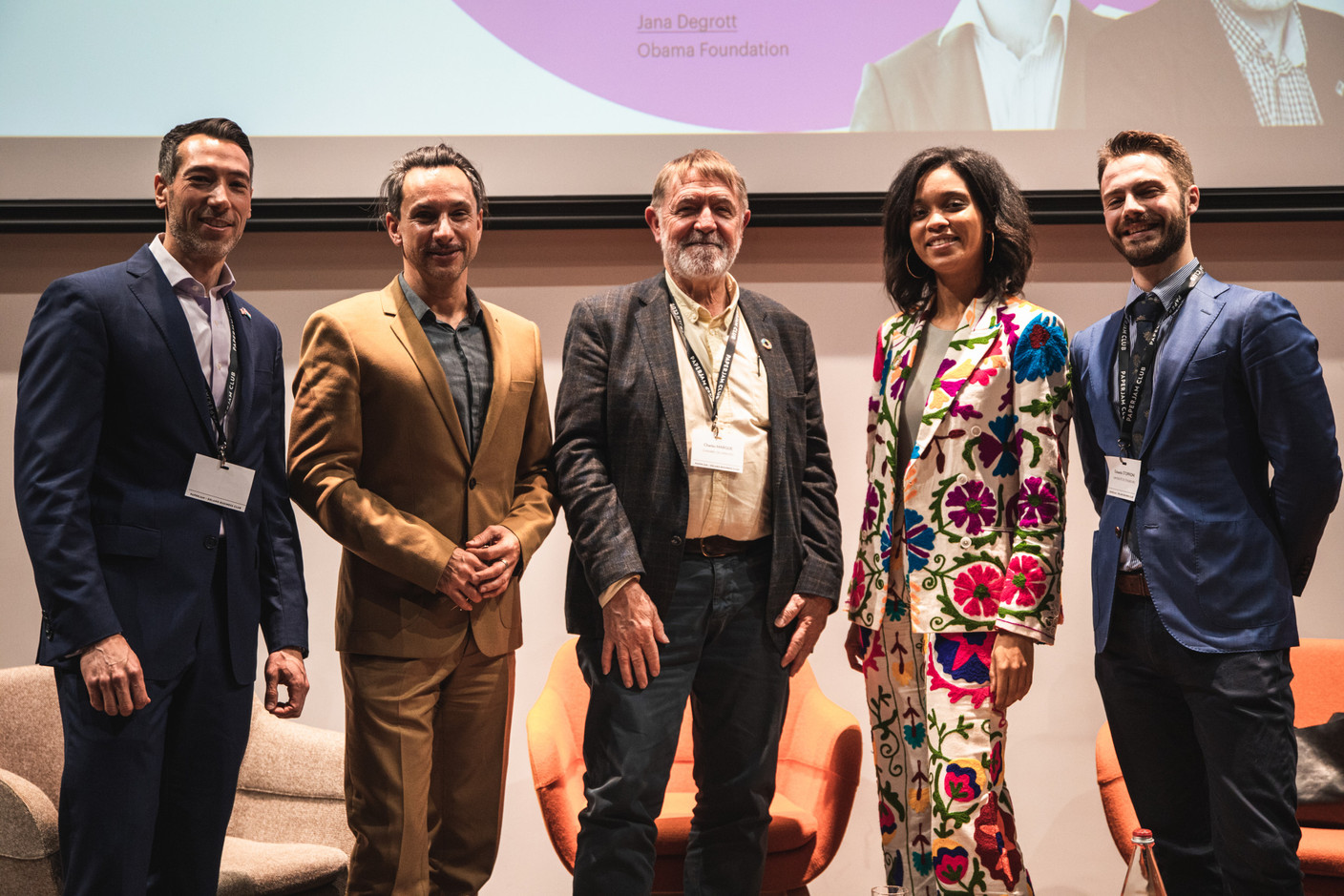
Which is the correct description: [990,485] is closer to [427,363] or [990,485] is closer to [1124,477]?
[1124,477]

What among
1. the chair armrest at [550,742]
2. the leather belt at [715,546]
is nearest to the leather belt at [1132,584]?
the leather belt at [715,546]

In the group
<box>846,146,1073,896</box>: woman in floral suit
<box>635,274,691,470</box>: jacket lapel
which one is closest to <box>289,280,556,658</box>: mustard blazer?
<box>635,274,691,470</box>: jacket lapel

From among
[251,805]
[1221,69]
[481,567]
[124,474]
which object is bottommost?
[251,805]

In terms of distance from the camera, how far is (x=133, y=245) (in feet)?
11.3

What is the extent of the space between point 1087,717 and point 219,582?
2851 mm

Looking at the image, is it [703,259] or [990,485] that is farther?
[703,259]

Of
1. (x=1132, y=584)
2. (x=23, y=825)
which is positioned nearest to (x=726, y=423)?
(x=1132, y=584)

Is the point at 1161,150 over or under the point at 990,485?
over

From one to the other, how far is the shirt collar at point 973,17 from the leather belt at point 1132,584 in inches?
77.5

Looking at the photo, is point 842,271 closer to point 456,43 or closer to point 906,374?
point 906,374

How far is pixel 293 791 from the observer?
9.75 feet

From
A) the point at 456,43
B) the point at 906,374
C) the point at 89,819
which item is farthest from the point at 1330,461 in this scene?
the point at 456,43

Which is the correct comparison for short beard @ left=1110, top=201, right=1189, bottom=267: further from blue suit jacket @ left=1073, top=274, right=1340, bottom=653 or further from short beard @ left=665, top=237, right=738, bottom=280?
short beard @ left=665, top=237, right=738, bottom=280

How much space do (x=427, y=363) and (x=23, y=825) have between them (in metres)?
1.47
